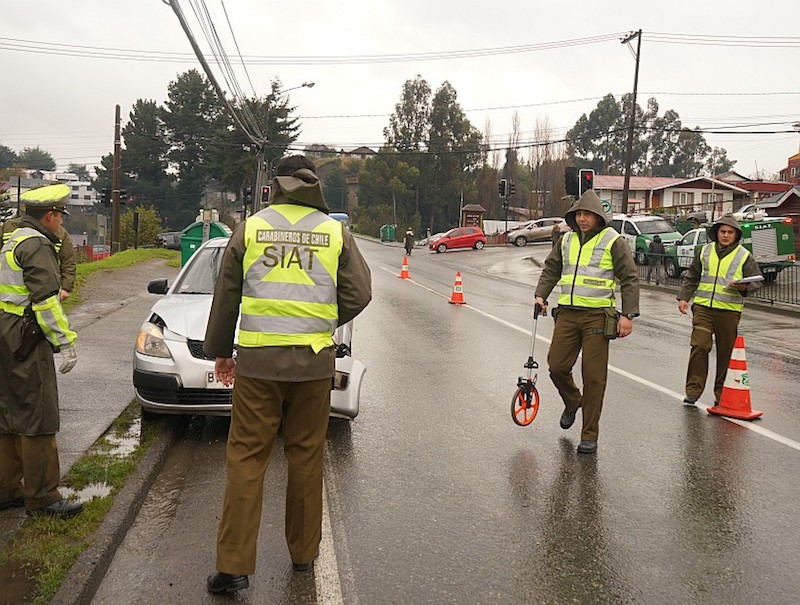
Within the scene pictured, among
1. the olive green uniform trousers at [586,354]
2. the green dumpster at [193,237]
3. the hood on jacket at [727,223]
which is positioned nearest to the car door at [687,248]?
the green dumpster at [193,237]

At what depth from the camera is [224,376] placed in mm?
3793

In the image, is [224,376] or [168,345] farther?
[168,345]

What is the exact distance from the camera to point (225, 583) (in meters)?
3.62

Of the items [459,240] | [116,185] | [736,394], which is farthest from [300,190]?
[459,240]

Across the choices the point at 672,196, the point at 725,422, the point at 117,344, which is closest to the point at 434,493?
the point at 725,422

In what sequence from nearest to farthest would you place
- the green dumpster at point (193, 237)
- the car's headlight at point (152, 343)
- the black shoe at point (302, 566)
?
the black shoe at point (302, 566), the car's headlight at point (152, 343), the green dumpster at point (193, 237)

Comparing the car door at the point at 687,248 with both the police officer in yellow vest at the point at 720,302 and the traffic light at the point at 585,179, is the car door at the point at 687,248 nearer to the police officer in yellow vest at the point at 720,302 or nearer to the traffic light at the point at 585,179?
the traffic light at the point at 585,179

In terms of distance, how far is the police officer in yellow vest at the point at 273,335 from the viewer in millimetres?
3592

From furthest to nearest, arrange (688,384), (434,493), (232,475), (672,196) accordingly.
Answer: (672,196) → (688,384) → (434,493) → (232,475)

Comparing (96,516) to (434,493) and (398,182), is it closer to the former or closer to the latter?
(434,493)

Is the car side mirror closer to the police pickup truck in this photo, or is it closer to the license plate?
the license plate

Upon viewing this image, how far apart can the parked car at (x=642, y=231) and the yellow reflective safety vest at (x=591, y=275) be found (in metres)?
24.5

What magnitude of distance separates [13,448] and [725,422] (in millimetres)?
5843

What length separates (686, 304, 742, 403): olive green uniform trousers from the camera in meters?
7.78
